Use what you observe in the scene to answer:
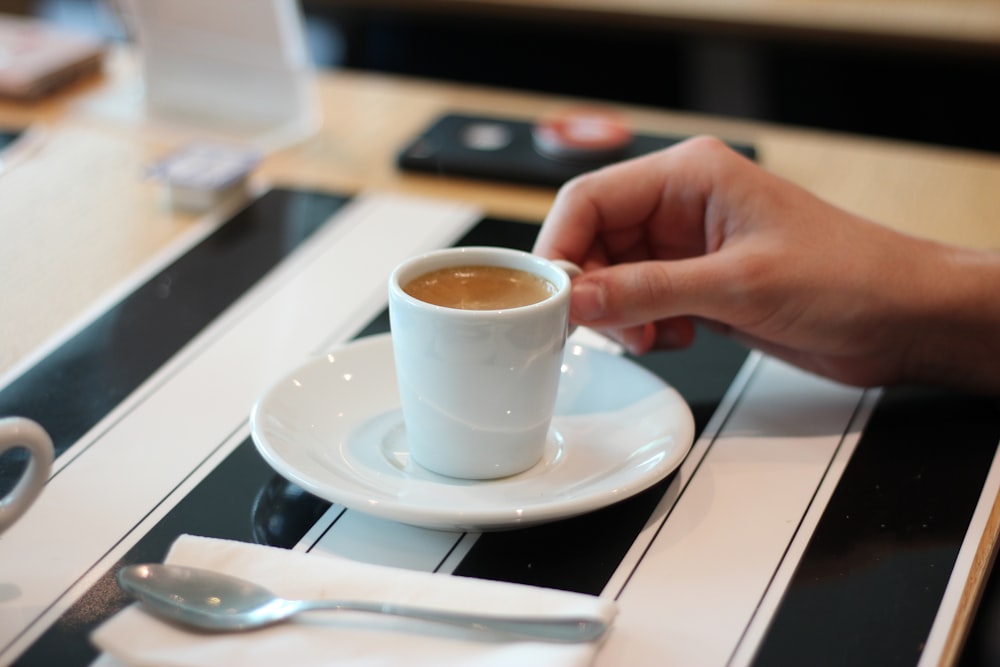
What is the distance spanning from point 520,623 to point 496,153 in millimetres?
771

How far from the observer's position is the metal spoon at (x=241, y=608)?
551mm

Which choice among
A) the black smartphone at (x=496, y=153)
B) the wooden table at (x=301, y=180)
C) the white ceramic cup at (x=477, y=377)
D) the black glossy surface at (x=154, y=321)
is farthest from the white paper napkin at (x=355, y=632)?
the black smartphone at (x=496, y=153)

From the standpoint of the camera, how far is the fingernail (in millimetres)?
757

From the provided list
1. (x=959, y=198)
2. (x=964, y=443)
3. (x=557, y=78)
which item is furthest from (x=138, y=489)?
(x=557, y=78)

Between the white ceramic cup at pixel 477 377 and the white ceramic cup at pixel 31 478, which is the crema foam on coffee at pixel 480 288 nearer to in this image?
the white ceramic cup at pixel 477 377

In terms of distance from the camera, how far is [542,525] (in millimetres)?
674

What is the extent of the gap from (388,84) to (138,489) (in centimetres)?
93

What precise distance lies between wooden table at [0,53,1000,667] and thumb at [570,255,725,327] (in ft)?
1.21

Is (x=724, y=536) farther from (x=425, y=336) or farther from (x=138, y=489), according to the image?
(x=138, y=489)

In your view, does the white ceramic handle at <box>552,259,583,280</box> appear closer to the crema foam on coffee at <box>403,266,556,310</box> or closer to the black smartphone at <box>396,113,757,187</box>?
the crema foam on coffee at <box>403,266,556,310</box>

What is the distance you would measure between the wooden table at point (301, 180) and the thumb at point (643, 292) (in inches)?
14.5

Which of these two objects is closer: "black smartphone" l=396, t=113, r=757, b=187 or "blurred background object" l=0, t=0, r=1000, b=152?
"black smartphone" l=396, t=113, r=757, b=187

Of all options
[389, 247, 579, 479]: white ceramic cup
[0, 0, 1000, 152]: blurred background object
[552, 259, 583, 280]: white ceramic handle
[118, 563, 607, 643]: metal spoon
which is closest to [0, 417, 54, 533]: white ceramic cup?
[118, 563, 607, 643]: metal spoon

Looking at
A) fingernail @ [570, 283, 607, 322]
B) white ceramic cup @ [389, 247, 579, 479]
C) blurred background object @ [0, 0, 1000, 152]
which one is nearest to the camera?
white ceramic cup @ [389, 247, 579, 479]
